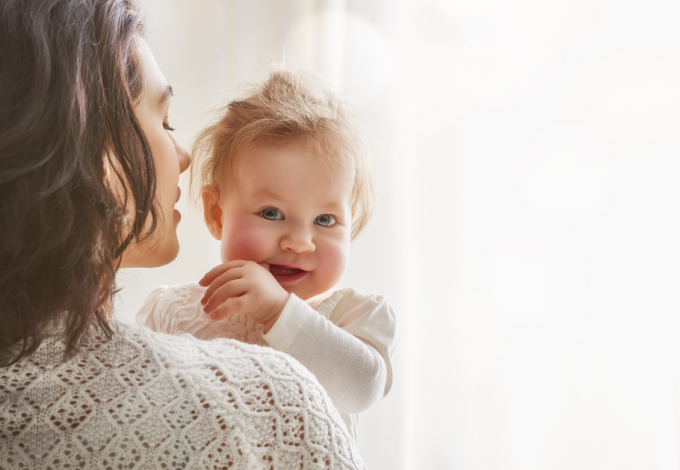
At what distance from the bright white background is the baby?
A: 0.35 meters

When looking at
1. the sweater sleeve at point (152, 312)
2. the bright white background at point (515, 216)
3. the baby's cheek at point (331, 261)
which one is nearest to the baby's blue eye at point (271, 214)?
the baby's cheek at point (331, 261)

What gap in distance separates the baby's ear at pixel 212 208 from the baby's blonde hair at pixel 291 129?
2 cm

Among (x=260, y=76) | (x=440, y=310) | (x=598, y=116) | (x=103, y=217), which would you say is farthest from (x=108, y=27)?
(x=440, y=310)

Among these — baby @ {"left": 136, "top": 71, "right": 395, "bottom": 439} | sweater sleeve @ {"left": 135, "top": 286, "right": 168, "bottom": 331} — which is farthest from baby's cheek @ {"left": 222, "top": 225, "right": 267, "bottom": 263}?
sweater sleeve @ {"left": 135, "top": 286, "right": 168, "bottom": 331}

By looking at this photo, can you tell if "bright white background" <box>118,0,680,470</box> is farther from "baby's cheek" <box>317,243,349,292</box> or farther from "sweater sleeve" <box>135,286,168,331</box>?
"baby's cheek" <box>317,243,349,292</box>

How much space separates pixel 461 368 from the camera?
1.73m

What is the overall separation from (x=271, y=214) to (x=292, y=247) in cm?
9

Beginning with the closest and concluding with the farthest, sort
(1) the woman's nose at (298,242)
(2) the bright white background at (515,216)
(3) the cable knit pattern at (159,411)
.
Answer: (3) the cable knit pattern at (159,411)
(1) the woman's nose at (298,242)
(2) the bright white background at (515,216)

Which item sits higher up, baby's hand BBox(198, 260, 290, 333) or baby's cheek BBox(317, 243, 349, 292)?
baby's cheek BBox(317, 243, 349, 292)

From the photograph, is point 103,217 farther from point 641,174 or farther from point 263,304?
point 641,174

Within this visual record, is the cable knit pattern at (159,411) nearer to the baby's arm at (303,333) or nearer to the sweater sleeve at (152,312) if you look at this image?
the baby's arm at (303,333)

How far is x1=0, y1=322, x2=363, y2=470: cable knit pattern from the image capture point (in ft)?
1.88

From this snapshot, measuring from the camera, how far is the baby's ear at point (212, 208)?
4.12 ft

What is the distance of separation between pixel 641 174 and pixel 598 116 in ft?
0.62
